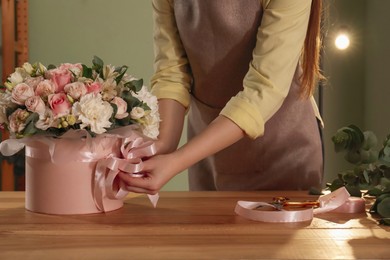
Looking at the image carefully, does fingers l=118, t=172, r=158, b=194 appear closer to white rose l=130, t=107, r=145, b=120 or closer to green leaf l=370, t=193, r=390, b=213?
white rose l=130, t=107, r=145, b=120

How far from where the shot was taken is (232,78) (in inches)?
61.1

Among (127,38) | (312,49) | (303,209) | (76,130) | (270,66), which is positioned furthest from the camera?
(127,38)

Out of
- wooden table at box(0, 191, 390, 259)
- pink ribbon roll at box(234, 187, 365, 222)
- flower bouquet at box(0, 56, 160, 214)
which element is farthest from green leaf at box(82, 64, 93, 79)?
pink ribbon roll at box(234, 187, 365, 222)

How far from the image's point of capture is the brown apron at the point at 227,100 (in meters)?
1.50

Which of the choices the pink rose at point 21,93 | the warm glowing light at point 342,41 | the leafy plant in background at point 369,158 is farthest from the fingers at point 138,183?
the warm glowing light at point 342,41

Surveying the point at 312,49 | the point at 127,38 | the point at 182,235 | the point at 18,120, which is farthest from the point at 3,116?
the point at 127,38

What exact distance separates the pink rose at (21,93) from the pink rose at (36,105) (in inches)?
0.6

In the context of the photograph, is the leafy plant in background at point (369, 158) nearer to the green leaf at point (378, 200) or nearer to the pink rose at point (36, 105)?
the green leaf at point (378, 200)

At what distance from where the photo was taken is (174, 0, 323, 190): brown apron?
1500 mm

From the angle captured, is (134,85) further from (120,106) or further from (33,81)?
(33,81)

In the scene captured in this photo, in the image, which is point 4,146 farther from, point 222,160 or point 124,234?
point 222,160

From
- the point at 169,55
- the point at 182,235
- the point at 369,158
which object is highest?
the point at 169,55

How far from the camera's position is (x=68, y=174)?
1088mm

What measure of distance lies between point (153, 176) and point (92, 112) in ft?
0.66
